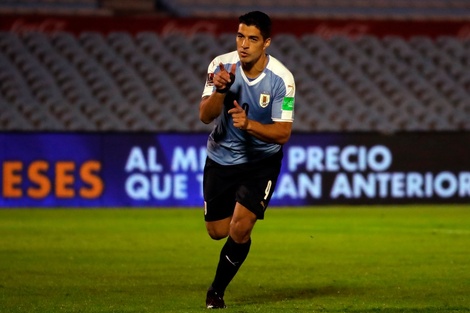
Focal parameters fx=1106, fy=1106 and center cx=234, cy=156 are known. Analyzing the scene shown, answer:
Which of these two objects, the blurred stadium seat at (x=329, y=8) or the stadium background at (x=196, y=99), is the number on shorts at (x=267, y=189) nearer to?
the stadium background at (x=196, y=99)

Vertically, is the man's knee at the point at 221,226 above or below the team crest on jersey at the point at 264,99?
below

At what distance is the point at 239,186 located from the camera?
8.32 m

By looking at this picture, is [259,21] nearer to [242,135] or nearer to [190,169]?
[242,135]

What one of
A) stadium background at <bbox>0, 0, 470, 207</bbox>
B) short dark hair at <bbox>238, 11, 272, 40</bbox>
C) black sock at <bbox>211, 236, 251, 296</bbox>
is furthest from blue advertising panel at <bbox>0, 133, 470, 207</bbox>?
short dark hair at <bbox>238, 11, 272, 40</bbox>

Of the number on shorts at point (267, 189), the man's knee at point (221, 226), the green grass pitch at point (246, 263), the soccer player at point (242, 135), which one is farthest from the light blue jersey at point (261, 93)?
the green grass pitch at point (246, 263)

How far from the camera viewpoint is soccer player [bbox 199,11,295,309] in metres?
7.84

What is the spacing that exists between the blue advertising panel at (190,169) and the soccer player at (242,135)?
1168 cm

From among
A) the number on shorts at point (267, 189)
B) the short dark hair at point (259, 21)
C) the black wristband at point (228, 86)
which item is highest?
the short dark hair at point (259, 21)

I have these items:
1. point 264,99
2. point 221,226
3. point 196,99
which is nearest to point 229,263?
point 221,226

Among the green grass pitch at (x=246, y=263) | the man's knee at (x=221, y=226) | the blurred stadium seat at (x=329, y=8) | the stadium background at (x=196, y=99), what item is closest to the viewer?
the green grass pitch at (x=246, y=263)

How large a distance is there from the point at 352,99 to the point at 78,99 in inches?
248

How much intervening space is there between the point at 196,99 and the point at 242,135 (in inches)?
665

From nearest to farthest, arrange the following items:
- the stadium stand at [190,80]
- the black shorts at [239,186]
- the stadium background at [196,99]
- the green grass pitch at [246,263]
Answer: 1. the black shorts at [239,186]
2. the green grass pitch at [246,263]
3. the stadium background at [196,99]
4. the stadium stand at [190,80]

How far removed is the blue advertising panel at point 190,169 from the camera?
781 inches
